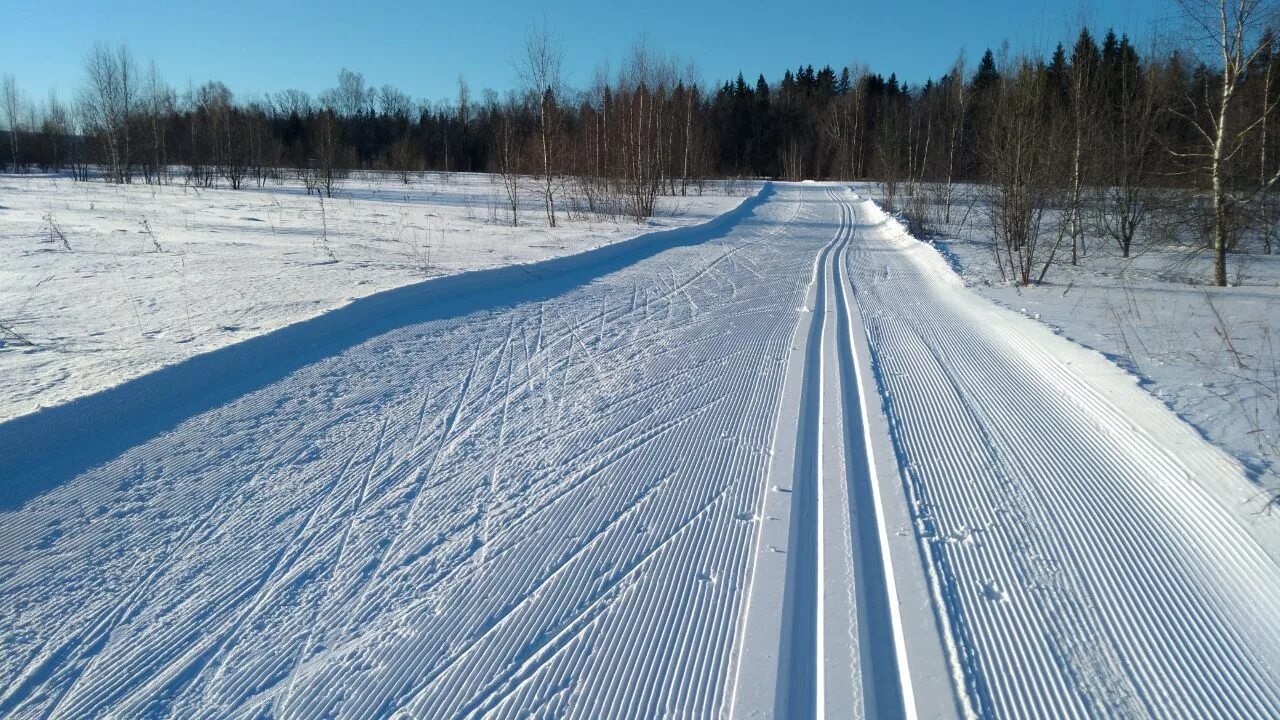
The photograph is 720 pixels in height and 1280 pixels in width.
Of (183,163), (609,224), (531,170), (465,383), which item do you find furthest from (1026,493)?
(183,163)

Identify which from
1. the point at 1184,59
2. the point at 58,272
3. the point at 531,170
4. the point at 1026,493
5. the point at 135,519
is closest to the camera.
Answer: the point at 135,519

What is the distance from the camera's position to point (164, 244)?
14.5 meters

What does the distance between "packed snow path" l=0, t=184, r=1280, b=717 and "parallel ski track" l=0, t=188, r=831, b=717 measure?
0.06ft

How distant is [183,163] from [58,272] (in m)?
57.9

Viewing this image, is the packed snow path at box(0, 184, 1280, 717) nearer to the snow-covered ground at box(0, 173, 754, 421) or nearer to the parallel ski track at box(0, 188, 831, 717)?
the parallel ski track at box(0, 188, 831, 717)

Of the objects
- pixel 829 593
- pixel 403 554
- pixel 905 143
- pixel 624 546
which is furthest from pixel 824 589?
pixel 905 143

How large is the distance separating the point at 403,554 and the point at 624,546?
1118 mm

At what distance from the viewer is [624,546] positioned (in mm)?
3787

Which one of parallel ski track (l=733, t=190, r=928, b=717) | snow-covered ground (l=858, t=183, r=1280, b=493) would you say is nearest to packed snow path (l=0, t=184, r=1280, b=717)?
parallel ski track (l=733, t=190, r=928, b=717)

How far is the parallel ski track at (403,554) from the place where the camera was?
2.77 metres

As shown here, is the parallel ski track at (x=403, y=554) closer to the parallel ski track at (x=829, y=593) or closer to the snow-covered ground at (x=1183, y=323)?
the parallel ski track at (x=829, y=593)

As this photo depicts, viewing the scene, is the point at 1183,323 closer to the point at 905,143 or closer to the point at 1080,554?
the point at 1080,554

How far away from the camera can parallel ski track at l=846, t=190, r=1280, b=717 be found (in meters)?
2.79

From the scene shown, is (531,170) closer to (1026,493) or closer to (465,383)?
(465,383)
